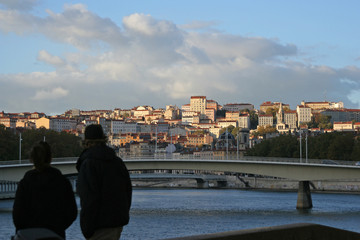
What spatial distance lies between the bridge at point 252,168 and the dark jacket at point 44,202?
35.1 meters

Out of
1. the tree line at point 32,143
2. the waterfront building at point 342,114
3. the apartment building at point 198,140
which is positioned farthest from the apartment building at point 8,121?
the tree line at point 32,143

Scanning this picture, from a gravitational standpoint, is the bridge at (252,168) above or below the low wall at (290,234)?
below

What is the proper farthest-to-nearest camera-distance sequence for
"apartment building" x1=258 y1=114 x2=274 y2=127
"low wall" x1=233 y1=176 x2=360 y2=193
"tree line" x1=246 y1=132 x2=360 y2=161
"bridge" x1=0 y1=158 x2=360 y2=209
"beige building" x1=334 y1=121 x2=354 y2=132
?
"apartment building" x1=258 y1=114 x2=274 y2=127, "beige building" x1=334 y1=121 x2=354 y2=132, "tree line" x1=246 y1=132 x2=360 y2=161, "low wall" x1=233 y1=176 x2=360 y2=193, "bridge" x1=0 y1=158 x2=360 y2=209

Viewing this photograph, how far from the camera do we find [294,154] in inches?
2832

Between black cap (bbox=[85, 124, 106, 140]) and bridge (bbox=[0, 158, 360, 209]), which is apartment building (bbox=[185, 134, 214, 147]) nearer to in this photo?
bridge (bbox=[0, 158, 360, 209])

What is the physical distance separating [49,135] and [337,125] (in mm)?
106463

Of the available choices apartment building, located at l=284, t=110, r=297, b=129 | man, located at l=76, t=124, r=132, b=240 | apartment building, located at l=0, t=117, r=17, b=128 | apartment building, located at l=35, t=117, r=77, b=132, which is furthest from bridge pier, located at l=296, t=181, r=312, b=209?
apartment building, located at l=284, t=110, r=297, b=129

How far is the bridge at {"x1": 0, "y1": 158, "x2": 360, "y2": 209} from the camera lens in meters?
39.9

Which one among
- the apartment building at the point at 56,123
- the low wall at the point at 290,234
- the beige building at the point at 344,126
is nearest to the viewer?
the low wall at the point at 290,234

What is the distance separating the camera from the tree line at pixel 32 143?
56.7 meters


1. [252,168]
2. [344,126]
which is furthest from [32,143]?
[344,126]

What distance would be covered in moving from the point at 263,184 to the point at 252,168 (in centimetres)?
3311

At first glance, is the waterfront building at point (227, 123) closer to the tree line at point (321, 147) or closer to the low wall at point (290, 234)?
the tree line at point (321, 147)

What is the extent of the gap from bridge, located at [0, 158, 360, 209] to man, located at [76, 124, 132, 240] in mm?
34523
